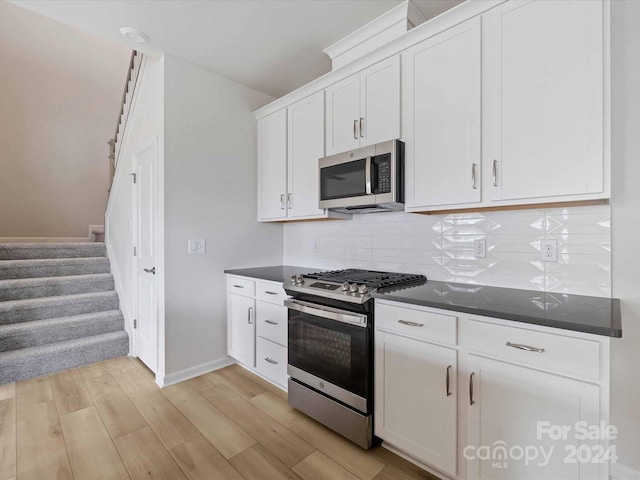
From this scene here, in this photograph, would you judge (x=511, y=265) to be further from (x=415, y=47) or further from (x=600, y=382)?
(x=415, y=47)

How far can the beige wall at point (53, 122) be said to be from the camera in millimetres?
4250

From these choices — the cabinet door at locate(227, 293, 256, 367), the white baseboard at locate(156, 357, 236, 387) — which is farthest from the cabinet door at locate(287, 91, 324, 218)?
the white baseboard at locate(156, 357, 236, 387)

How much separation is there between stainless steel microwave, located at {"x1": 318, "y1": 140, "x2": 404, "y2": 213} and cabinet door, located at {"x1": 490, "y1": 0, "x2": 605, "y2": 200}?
0.54 meters

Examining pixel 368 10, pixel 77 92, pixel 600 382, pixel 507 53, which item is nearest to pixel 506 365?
pixel 600 382

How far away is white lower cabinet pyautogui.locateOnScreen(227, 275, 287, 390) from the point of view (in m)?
2.37

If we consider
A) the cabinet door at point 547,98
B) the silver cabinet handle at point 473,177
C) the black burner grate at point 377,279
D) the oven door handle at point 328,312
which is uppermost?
the cabinet door at point 547,98

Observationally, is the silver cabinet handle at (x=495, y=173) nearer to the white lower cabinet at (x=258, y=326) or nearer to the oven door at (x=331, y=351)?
the oven door at (x=331, y=351)

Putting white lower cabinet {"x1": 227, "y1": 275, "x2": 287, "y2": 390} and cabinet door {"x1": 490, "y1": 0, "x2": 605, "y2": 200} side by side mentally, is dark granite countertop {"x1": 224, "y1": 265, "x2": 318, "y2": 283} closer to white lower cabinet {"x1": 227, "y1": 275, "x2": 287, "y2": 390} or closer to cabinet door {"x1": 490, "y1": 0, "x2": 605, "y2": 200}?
white lower cabinet {"x1": 227, "y1": 275, "x2": 287, "y2": 390}

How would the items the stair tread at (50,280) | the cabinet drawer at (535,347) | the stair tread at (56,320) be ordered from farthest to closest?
the stair tread at (50,280)
the stair tread at (56,320)
the cabinet drawer at (535,347)

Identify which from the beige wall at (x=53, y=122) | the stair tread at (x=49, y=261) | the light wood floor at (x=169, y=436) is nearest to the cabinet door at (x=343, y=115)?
the light wood floor at (x=169, y=436)

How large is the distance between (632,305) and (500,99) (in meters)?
1.19

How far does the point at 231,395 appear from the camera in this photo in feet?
7.82

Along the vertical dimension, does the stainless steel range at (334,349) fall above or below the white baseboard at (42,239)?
below

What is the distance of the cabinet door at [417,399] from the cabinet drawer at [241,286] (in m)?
1.26
